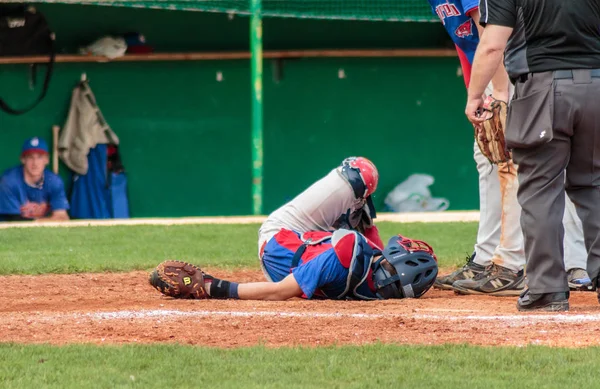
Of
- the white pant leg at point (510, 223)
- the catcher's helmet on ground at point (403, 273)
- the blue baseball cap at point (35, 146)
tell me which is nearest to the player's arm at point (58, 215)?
the blue baseball cap at point (35, 146)

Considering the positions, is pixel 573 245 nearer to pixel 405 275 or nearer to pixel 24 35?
pixel 405 275

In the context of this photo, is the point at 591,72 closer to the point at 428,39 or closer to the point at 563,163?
the point at 563,163

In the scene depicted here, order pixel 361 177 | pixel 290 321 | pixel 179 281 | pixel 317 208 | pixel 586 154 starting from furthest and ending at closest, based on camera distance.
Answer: pixel 317 208 → pixel 361 177 → pixel 179 281 → pixel 586 154 → pixel 290 321

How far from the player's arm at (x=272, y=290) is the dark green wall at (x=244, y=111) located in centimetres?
821

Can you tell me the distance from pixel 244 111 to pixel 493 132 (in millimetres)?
8518

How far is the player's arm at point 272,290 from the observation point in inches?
241

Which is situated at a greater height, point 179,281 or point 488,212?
point 488,212

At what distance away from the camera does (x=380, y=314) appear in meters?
5.50

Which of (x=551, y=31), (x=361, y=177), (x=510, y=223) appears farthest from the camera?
(x=361, y=177)

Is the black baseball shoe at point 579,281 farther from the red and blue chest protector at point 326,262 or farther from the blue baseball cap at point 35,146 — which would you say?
the blue baseball cap at point 35,146

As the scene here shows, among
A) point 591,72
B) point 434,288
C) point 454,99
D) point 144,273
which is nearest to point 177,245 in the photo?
point 144,273

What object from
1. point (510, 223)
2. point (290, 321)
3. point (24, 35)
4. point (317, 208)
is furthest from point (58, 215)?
point (290, 321)

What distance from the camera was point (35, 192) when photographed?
1274cm

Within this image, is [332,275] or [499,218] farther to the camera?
[499,218]
